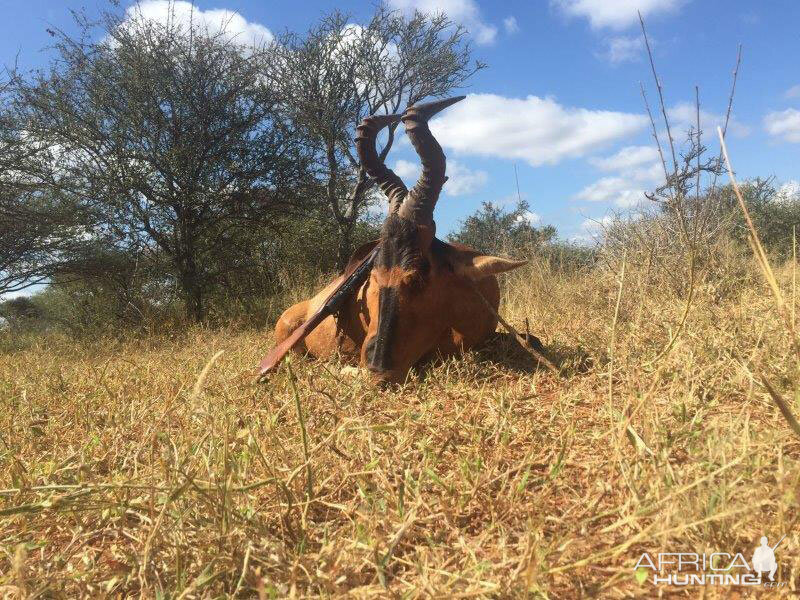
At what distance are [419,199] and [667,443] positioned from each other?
220cm

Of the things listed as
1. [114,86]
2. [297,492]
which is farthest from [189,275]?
[297,492]

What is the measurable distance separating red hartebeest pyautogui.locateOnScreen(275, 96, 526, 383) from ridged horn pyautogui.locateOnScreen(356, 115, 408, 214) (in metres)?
0.01

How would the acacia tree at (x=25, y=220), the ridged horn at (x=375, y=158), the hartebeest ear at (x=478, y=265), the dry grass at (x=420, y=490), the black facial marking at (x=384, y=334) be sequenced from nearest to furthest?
the dry grass at (x=420, y=490) → the black facial marking at (x=384, y=334) → the hartebeest ear at (x=478, y=265) → the ridged horn at (x=375, y=158) → the acacia tree at (x=25, y=220)

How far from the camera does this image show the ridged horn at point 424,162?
327 centimetres

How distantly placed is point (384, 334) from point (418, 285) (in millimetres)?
390

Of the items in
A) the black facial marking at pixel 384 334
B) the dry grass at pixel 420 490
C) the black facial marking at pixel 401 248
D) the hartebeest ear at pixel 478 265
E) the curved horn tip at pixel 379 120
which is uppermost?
the curved horn tip at pixel 379 120

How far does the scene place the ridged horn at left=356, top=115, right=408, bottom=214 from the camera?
12.7ft

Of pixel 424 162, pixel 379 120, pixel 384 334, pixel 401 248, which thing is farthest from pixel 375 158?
pixel 384 334

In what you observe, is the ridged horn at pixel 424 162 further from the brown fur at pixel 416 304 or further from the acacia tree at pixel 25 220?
the acacia tree at pixel 25 220

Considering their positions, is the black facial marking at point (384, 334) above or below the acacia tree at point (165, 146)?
below

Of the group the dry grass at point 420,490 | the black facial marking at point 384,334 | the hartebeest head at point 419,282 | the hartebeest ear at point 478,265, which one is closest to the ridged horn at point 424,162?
the hartebeest head at point 419,282

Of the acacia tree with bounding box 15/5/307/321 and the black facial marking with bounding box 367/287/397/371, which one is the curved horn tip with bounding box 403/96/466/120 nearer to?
the black facial marking with bounding box 367/287/397/371

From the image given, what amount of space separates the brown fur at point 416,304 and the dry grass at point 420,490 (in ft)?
1.29

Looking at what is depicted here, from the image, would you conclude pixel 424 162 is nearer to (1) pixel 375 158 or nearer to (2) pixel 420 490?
(1) pixel 375 158
